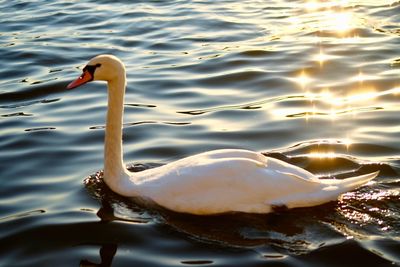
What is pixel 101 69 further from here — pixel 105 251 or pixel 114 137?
pixel 105 251

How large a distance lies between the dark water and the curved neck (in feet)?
0.79

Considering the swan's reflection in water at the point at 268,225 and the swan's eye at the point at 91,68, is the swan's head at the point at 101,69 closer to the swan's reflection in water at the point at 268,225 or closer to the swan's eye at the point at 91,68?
the swan's eye at the point at 91,68

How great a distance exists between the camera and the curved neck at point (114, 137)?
299 inches

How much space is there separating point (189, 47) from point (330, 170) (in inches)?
272

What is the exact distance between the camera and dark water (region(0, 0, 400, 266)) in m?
6.54

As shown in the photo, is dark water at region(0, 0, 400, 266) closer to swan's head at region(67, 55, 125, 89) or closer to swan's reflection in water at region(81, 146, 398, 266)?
swan's reflection in water at region(81, 146, 398, 266)

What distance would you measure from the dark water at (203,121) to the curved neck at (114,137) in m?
0.24

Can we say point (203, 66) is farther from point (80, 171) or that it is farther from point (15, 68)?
point (80, 171)

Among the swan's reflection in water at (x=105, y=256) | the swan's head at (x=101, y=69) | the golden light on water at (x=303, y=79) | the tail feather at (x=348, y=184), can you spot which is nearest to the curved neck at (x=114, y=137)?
the swan's head at (x=101, y=69)

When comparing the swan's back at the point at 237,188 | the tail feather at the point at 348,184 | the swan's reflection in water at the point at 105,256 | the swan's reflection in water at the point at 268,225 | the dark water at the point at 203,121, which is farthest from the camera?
the tail feather at the point at 348,184

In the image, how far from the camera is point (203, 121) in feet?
32.9

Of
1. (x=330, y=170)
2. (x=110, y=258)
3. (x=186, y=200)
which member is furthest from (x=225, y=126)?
(x=110, y=258)

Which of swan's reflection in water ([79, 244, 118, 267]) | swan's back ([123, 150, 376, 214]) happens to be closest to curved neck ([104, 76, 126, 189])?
swan's back ([123, 150, 376, 214])

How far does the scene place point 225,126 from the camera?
9773 millimetres
